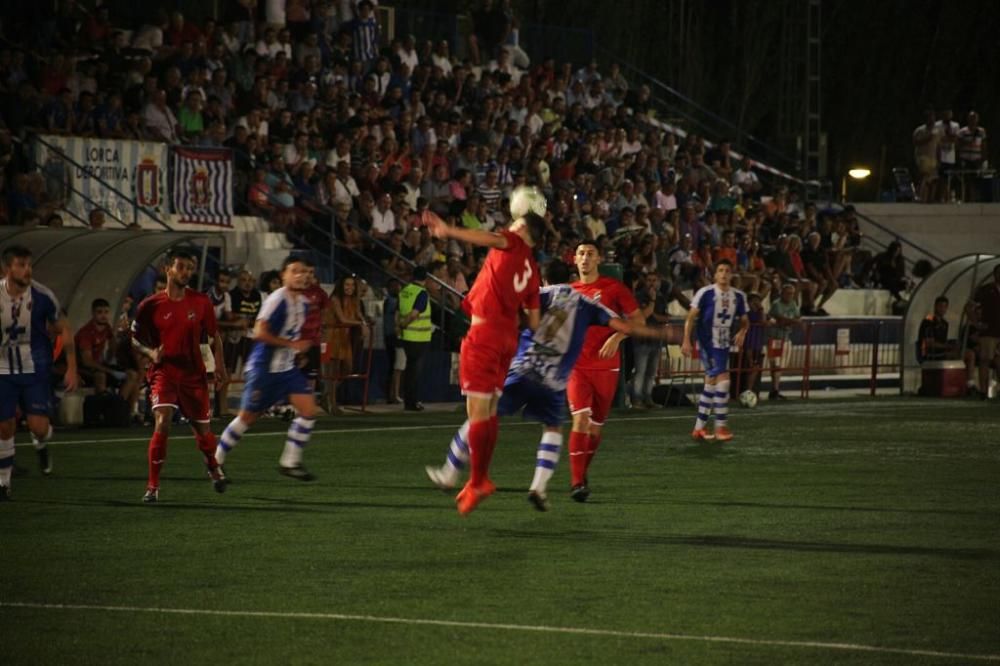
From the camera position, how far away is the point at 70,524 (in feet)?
40.9

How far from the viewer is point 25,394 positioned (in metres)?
14.2

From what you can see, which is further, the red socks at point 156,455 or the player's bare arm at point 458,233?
the red socks at point 156,455

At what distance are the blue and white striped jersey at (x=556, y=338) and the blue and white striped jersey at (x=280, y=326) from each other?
227cm

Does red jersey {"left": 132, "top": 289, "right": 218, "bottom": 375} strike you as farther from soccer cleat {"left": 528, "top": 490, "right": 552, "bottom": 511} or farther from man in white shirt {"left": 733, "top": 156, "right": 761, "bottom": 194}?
man in white shirt {"left": 733, "top": 156, "right": 761, "bottom": 194}

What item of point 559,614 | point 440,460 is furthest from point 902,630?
point 440,460

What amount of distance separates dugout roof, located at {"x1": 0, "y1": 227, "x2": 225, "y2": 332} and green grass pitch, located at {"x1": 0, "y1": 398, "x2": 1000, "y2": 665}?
13.2ft

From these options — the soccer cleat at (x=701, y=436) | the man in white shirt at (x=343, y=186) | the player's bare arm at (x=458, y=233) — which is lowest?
the soccer cleat at (x=701, y=436)

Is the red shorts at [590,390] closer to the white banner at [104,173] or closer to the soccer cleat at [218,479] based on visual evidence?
the soccer cleat at [218,479]

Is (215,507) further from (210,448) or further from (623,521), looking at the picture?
(623,521)

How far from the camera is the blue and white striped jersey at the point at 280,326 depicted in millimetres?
14047

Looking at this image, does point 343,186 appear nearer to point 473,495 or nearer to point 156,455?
point 156,455

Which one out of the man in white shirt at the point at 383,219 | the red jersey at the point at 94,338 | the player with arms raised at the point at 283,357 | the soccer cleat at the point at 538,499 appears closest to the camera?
the soccer cleat at the point at 538,499

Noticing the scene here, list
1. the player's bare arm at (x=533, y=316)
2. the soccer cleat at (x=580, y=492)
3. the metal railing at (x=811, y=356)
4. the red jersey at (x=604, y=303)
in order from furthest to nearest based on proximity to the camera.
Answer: the metal railing at (x=811, y=356) < the red jersey at (x=604, y=303) < the soccer cleat at (x=580, y=492) < the player's bare arm at (x=533, y=316)

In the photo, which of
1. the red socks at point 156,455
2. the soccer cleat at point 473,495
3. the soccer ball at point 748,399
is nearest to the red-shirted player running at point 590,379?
the soccer cleat at point 473,495
